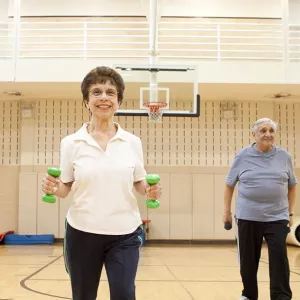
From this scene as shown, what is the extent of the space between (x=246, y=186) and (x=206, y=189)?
716 cm

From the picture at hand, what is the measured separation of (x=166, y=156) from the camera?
11633mm

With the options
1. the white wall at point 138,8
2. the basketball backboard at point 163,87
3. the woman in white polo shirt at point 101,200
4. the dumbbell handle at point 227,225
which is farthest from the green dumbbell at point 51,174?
the white wall at point 138,8

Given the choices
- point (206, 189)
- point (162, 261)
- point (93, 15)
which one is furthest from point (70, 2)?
point (162, 261)

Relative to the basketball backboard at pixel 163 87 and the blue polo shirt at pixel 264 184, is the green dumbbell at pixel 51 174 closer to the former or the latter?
the blue polo shirt at pixel 264 184

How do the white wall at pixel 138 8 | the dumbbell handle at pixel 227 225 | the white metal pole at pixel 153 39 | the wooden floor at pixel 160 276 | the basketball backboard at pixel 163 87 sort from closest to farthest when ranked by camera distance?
1. the dumbbell handle at pixel 227 225
2. the wooden floor at pixel 160 276
3. the white metal pole at pixel 153 39
4. the basketball backboard at pixel 163 87
5. the white wall at pixel 138 8

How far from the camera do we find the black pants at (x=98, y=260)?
93.6 inches

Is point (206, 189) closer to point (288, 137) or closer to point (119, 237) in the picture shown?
point (288, 137)

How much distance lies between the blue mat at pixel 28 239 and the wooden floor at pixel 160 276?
1.11m

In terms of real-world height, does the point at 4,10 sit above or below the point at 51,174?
above

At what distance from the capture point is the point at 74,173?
8.18 ft

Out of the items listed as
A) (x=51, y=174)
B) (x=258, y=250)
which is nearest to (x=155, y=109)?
(x=258, y=250)

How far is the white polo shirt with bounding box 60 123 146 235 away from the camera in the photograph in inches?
95.0

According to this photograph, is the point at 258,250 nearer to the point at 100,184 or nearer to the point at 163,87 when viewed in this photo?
the point at 100,184

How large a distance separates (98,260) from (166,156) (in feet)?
30.2
